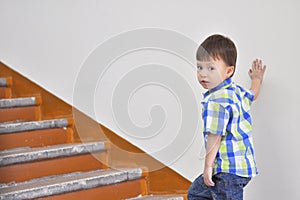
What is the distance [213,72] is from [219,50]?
0.30ft

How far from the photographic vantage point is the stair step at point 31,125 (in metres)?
2.97

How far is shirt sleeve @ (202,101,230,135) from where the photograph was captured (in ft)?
6.26

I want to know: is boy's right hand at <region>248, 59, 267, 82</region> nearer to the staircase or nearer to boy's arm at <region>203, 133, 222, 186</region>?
boy's arm at <region>203, 133, 222, 186</region>

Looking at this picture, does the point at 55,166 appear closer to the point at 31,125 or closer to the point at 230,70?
the point at 31,125

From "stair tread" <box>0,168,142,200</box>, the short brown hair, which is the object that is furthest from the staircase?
the short brown hair

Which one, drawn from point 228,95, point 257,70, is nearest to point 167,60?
point 257,70

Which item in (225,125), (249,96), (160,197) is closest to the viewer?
(225,125)

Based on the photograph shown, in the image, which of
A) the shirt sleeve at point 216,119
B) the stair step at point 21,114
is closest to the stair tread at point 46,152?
the stair step at point 21,114

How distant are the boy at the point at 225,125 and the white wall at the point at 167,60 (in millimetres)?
165

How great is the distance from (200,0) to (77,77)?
4.16 ft

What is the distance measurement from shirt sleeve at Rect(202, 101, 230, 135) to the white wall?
285mm

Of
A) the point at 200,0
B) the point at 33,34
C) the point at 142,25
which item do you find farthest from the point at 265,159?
the point at 33,34

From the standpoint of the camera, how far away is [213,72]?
197 centimetres

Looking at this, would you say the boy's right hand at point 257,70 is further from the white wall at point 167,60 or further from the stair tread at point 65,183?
the stair tread at point 65,183
